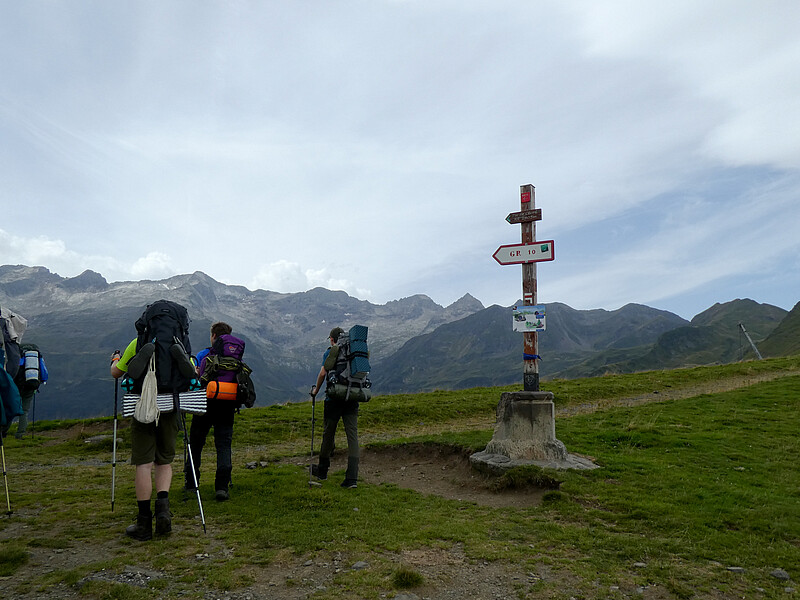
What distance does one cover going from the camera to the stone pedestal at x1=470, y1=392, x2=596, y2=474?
1114cm

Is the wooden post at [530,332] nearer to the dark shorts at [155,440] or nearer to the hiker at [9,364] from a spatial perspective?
the dark shorts at [155,440]

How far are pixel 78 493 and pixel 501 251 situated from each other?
35.7 feet

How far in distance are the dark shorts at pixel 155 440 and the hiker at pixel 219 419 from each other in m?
1.37

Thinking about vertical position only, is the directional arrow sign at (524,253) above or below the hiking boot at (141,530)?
above

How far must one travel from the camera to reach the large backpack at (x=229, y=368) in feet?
30.8

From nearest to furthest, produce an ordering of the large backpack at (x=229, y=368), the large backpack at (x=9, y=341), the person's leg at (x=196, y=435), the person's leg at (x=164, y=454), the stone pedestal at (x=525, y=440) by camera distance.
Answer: the person's leg at (x=164, y=454) < the large backpack at (x=9, y=341) < the large backpack at (x=229, y=368) < the person's leg at (x=196, y=435) < the stone pedestal at (x=525, y=440)

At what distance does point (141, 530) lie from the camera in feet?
23.1

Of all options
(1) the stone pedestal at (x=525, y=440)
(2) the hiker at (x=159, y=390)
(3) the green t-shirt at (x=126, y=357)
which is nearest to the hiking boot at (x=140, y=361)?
(2) the hiker at (x=159, y=390)

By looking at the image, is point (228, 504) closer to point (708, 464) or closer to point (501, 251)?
point (501, 251)

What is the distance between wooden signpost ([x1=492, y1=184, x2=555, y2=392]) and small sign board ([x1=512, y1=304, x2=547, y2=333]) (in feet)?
0.65

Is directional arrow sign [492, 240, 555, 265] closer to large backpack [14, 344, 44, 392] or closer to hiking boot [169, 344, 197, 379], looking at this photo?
hiking boot [169, 344, 197, 379]

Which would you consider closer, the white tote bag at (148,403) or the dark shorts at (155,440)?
the white tote bag at (148,403)

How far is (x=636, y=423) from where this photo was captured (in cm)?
1639

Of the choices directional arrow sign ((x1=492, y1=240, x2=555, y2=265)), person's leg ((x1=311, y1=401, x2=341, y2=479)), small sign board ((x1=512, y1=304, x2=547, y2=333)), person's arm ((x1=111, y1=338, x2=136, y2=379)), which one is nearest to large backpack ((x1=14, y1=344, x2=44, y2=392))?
person's arm ((x1=111, y1=338, x2=136, y2=379))
